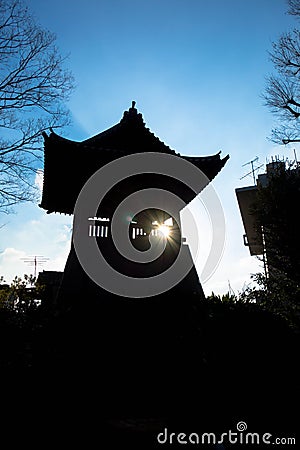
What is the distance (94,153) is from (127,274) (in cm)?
285

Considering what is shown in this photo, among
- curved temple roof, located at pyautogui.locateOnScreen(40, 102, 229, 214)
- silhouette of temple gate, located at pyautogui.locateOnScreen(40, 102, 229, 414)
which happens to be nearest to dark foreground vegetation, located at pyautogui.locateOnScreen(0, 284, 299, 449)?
silhouette of temple gate, located at pyautogui.locateOnScreen(40, 102, 229, 414)

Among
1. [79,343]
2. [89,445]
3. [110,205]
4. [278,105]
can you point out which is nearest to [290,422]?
[89,445]

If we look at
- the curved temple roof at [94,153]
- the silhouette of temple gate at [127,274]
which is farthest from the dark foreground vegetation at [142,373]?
the curved temple roof at [94,153]

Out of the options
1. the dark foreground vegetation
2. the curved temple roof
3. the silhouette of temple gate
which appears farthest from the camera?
the curved temple roof

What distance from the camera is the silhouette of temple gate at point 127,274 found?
6.13m

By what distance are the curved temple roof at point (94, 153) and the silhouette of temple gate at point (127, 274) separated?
0.02 m

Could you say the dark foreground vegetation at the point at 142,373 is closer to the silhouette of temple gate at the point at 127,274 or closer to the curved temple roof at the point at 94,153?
the silhouette of temple gate at the point at 127,274

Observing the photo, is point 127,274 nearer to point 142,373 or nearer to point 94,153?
point 142,373

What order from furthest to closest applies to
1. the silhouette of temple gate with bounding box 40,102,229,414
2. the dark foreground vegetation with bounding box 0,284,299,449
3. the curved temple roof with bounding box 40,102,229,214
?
the curved temple roof with bounding box 40,102,229,214 < the silhouette of temple gate with bounding box 40,102,229,414 < the dark foreground vegetation with bounding box 0,284,299,449

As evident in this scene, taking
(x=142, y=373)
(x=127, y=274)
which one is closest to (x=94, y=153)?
(x=127, y=274)

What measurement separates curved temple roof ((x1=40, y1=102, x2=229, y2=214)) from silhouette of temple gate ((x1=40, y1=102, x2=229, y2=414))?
0.06 feet

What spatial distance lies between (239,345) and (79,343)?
312cm

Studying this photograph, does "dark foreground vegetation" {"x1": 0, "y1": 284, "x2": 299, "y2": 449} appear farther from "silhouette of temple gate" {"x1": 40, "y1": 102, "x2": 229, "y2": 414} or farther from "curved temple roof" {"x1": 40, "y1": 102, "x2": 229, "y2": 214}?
"curved temple roof" {"x1": 40, "y1": 102, "x2": 229, "y2": 214}

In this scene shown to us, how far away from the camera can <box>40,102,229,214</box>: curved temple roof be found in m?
6.80
